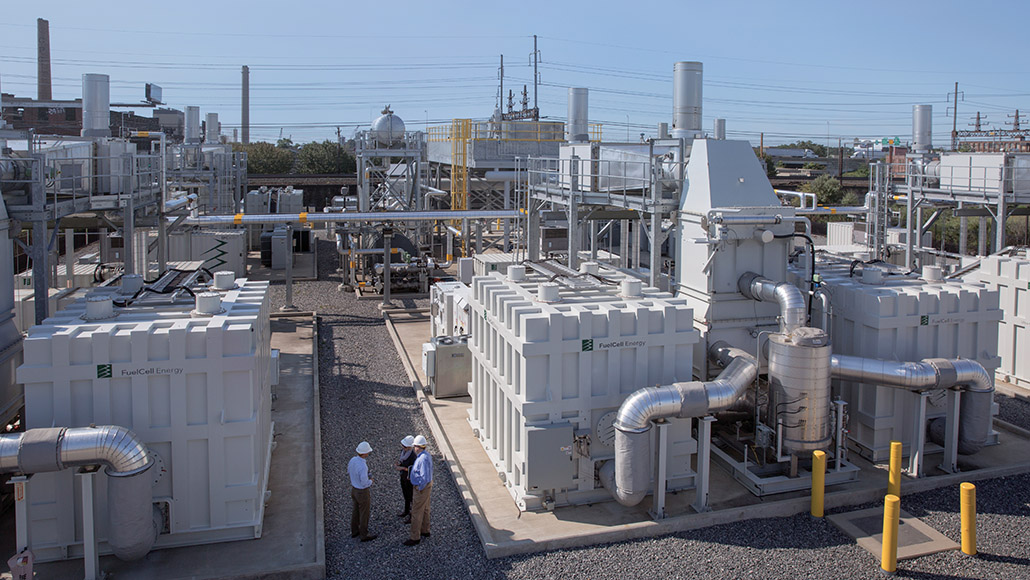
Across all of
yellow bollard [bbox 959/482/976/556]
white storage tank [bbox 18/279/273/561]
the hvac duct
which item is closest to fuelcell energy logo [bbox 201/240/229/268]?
white storage tank [bbox 18/279/273/561]

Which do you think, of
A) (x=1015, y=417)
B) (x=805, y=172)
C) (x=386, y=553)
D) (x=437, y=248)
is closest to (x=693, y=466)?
(x=386, y=553)

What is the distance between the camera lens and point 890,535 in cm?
780

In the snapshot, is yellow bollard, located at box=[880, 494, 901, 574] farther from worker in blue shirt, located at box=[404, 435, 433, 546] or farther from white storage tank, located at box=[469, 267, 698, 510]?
worker in blue shirt, located at box=[404, 435, 433, 546]

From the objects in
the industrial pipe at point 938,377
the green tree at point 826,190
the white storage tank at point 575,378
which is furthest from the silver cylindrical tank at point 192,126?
the green tree at point 826,190

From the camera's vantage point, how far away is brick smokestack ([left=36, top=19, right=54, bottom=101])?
173 ft

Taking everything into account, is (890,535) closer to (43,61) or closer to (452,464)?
(452,464)

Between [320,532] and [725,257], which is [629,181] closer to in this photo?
[725,257]

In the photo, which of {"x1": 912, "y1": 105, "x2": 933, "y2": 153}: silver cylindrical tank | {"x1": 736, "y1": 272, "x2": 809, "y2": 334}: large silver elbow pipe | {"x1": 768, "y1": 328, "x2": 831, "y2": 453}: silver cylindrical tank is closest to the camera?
{"x1": 768, "y1": 328, "x2": 831, "y2": 453}: silver cylindrical tank

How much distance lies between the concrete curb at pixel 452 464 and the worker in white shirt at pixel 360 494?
3.76 ft

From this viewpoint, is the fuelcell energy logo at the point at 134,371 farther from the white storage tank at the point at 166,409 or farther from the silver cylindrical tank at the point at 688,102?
the silver cylindrical tank at the point at 688,102

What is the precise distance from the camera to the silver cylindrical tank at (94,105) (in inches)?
663

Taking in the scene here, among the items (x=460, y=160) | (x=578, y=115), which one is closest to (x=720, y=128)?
(x=578, y=115)

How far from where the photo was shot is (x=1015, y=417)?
12.6 m

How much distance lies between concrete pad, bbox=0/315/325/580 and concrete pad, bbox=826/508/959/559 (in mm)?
5579
